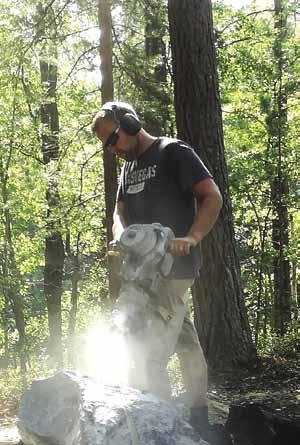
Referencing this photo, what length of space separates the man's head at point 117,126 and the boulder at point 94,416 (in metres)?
1.36

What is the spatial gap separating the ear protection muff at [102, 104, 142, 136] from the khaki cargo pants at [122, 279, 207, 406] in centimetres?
90

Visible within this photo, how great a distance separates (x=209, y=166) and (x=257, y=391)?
7.92ft

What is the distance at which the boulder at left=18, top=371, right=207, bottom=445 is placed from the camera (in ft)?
6.80

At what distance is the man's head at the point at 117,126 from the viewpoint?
3.26 metres

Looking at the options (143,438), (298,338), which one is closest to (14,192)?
(298,338)

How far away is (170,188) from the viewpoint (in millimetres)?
3297

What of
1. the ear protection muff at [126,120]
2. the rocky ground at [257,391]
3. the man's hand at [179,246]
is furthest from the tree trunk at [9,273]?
the man's hand at [179,246]

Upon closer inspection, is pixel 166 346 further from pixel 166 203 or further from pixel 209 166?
pixel 209 166

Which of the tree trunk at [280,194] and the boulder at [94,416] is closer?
the boulder at [94,416]

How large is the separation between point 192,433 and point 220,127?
459cm

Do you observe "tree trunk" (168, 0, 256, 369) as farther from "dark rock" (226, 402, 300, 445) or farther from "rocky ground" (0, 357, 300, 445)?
"dark rock" (226, 402, 300, 445)

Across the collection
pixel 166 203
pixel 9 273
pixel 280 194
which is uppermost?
pixel 166 203

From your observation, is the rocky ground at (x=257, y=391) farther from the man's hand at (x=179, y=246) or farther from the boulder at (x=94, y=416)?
the man's hand at (x=179, y=246)

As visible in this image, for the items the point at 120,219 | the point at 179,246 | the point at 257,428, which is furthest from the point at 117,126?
the point at 257,428
